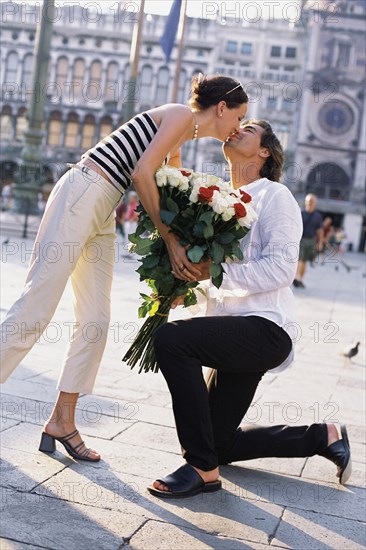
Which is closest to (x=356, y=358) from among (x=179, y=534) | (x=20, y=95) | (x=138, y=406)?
(x=138, y=406)

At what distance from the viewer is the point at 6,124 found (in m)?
62.2

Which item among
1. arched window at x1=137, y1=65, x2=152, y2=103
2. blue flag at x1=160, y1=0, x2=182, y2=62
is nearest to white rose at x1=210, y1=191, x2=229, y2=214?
blue flag at x1=160, y1=0, x2=182, y2=62

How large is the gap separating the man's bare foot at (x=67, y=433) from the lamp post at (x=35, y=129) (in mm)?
17970

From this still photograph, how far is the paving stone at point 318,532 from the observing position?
11.2 feet

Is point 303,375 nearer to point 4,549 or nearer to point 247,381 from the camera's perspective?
point 247,381

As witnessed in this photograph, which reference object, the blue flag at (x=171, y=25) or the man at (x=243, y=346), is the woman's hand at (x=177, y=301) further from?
the blue flag at (x=171, y=25)

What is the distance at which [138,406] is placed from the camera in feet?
17.8

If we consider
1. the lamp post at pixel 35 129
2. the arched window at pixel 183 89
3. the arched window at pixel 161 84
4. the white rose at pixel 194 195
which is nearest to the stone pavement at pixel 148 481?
the white rose at pixel 194 195

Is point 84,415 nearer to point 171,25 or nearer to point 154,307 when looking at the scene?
point 154,307

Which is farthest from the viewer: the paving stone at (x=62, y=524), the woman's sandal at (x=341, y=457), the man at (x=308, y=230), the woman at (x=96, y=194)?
the man at (x=308, y=230)

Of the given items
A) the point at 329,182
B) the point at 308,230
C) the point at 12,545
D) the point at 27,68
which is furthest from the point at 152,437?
the point at 27,68

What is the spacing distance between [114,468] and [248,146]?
1618 millimetres

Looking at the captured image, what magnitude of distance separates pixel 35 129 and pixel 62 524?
2193cm

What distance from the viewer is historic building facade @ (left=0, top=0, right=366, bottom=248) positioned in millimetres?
61281
